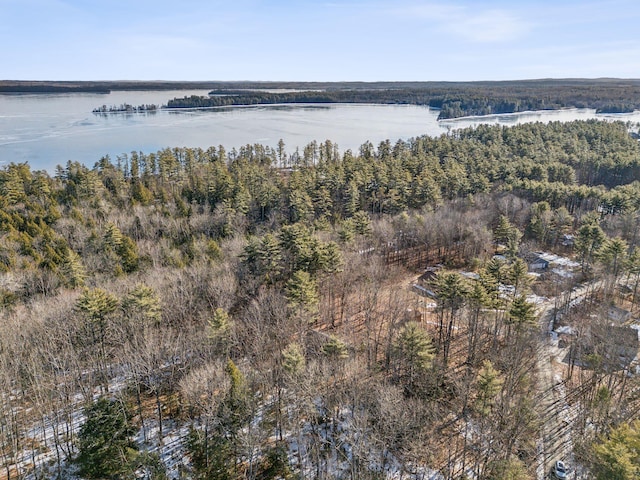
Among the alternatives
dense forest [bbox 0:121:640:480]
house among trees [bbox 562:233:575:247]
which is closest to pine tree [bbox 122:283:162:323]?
dense forest [bbox 0:121:640:480]

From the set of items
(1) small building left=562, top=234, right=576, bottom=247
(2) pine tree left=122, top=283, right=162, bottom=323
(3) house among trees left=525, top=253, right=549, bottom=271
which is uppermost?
(2) pine tree left=122, top=283, right=162, bottom=323

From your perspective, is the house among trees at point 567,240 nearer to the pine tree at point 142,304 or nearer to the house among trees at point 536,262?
the house among trees at point 536,262

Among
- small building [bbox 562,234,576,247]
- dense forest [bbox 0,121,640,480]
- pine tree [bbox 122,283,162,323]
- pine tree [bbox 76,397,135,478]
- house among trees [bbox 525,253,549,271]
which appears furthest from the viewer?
small building [bbox 562,234,576,247]

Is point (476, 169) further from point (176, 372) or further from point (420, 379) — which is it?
point (176, 372)

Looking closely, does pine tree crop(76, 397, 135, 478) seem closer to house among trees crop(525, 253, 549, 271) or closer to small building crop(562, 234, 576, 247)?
house among trees crop(525, 253, 549, 271)

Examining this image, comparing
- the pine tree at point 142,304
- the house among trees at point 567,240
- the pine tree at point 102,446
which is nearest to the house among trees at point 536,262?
the house among trees at point 567,240

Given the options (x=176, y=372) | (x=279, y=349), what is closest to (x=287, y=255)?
(x=279, y=349)

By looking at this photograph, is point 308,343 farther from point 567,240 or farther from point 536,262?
point 567,240

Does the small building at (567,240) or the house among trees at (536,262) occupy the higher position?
the small building at (567,240)
